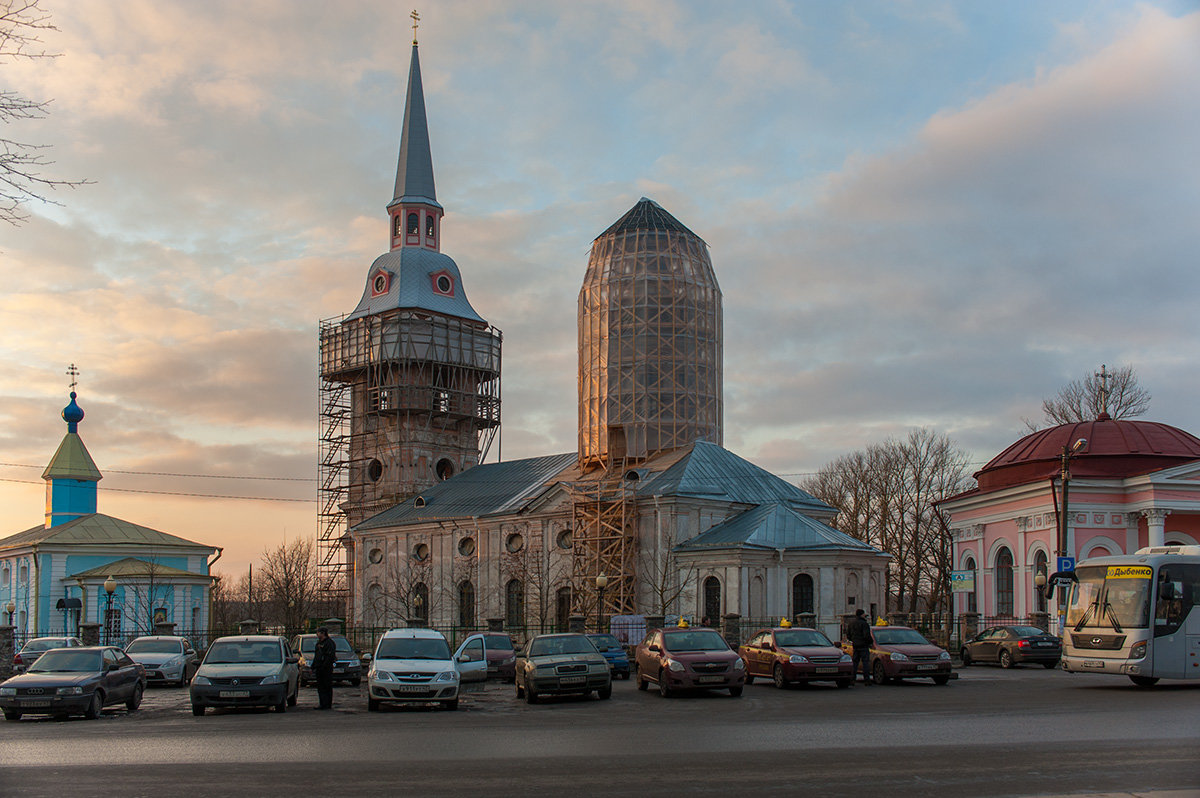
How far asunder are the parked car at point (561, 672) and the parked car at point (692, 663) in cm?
121

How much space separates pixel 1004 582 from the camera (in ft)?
165

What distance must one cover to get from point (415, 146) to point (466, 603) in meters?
33.0

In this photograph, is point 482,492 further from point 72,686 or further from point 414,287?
point 72,686

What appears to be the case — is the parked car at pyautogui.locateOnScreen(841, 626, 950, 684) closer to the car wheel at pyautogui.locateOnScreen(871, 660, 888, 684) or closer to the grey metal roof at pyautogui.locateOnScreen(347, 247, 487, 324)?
the car wheel at pyautogui.locateOnScreen(871, 660, 888, 684)

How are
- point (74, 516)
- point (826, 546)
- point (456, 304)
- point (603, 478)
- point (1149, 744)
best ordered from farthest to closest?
point (456, 304) → point (74, 516) → point (603, 478) → point (826, 546) → point (1149, 744)

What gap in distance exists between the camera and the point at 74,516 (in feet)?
228

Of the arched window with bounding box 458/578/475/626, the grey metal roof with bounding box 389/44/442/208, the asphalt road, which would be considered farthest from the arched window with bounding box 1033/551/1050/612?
the grey metal roof with bounding box 389/44/442/208

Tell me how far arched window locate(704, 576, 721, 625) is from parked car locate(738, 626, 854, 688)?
20.9m

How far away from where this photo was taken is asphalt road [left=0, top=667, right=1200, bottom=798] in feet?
37.7

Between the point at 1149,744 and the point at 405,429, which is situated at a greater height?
the point at 405,429

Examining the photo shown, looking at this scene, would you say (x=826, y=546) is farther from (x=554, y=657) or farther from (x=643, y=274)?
(x=554, y=657)

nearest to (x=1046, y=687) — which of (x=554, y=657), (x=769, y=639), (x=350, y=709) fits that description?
(x=769, y=639)

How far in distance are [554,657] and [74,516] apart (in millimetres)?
54443

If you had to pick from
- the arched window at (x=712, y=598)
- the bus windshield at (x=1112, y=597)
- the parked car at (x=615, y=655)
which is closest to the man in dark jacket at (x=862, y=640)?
the bus windshield at (x=1112, y=597)
